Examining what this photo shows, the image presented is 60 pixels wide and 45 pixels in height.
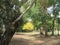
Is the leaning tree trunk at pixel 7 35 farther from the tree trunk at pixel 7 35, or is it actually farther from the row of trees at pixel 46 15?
the row of trees at pixel 46 15

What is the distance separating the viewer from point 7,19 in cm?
1345

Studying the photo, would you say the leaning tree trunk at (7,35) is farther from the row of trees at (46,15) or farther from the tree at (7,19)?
the row of trees at (46,15)

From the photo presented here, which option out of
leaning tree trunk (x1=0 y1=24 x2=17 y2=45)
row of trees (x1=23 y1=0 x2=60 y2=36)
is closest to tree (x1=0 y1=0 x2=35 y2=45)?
leaning tree trunk (x1=0 y1=24 x2=17 y2=45)

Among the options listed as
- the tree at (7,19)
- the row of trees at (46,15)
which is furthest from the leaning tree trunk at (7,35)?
the row of trees at (46,15)

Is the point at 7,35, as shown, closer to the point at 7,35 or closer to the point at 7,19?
the point at 7,35

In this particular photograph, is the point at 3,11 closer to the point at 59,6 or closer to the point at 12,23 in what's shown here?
the point at 12,23

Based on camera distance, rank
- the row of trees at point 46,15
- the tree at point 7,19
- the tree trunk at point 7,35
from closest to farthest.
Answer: the tree at point 7,19
the tree trunk at point 7,35
the row of trees at point 46,15

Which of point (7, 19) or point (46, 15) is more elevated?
point (46, 15)

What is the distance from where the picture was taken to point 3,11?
1318cm

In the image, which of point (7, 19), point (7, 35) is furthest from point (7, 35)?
point (7, 19)

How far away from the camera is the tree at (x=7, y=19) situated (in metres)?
13.2

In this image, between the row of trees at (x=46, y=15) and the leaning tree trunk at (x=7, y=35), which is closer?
the leaning tree trunk at (x=7, y=35)

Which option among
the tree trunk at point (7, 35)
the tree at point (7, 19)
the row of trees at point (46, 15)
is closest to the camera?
the tree at point (7, 19)

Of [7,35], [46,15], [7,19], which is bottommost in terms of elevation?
[7,35]
